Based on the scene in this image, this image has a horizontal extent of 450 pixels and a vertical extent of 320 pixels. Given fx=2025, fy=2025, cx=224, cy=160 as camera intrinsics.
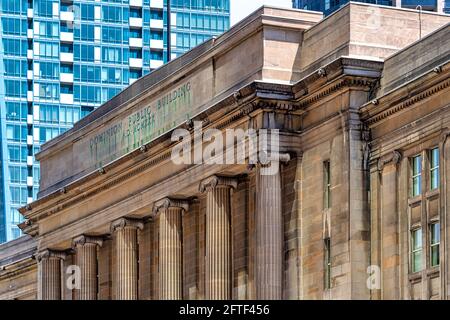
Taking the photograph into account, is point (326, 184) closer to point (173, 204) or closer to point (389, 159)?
point (389, 159)

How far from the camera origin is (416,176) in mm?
82625

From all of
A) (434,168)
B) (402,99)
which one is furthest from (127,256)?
(434,168)

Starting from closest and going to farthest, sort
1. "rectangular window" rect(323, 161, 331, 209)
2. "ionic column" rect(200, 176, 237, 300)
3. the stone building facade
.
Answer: the stone building facade
"rectangular window" rect(323, 161, 331, 209)
"ionic column" rect(200, 176, 237, 300)

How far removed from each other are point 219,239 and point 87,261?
1804 centimetres

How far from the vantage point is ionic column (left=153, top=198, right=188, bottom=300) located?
Answer: 9912 cm

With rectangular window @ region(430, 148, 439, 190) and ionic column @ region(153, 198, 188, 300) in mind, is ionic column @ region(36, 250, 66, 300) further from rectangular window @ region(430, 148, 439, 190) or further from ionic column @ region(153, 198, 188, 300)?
rectangular window @ region(430, 148, 439, 190)

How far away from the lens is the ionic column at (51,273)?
114 metres

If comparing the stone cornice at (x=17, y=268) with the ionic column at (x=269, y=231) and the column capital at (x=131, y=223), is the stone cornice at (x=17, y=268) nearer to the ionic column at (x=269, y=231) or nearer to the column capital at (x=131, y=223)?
the column capital at (x=131, y=223)

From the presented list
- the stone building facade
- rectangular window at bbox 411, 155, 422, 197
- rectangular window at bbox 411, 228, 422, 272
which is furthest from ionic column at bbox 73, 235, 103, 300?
rectangular window at bbox 411, 228, 422, 272

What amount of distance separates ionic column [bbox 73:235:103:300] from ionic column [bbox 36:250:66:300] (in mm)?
3669
